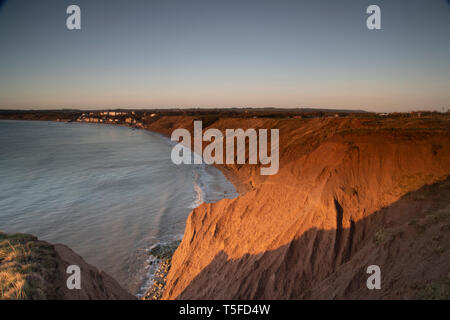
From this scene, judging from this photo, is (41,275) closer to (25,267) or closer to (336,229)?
(25,267)

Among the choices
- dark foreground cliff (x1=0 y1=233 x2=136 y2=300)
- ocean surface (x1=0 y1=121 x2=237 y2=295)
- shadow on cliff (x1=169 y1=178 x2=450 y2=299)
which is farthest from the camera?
ocean surface (x1=0 y1=121 x2=237 y2=295)

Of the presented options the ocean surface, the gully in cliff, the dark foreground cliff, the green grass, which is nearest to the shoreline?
the dark foreground cliff

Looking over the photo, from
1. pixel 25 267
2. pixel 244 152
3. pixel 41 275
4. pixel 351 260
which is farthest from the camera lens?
pixel 244 152

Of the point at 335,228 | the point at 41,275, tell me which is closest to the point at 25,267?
the point at 41,275

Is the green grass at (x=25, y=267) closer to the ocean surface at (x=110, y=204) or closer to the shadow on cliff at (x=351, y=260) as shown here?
the ocean surface at (x=110, y=204)

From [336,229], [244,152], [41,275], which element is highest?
[244,152]

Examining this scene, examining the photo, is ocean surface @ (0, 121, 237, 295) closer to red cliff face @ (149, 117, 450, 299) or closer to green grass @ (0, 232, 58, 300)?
red cliff face @ (149, 117, 450, 299)

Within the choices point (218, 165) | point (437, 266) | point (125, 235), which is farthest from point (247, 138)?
point (437, 266)
